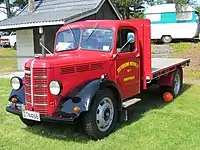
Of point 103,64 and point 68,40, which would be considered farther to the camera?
point 68,40

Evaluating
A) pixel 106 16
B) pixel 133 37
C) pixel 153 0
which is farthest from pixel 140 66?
pixel 153 0

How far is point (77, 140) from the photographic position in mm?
5305

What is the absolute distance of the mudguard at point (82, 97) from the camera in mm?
4887

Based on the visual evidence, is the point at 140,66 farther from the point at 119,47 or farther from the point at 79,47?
the point at 79,47

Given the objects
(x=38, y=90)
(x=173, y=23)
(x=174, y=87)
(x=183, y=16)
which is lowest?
(x=174, y=87)

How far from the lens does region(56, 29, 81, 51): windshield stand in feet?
20.1

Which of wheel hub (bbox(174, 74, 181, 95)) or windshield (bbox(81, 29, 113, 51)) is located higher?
windshield (bbox(81, 29, 113, 51))

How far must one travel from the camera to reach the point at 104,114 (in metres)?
5.37

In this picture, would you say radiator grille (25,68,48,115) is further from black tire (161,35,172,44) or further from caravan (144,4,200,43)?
black tire (161,35,172,44)

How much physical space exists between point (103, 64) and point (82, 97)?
0.94 metres

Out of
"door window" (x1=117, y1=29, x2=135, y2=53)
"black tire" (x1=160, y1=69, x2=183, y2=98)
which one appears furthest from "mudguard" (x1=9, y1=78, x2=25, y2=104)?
"black tire" (x1=160, y1=69, x2=183, y2=98)

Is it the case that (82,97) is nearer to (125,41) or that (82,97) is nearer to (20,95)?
(20,95)

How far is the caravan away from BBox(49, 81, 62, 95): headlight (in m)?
17.8

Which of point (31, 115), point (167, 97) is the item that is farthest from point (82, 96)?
point (167, 97)
